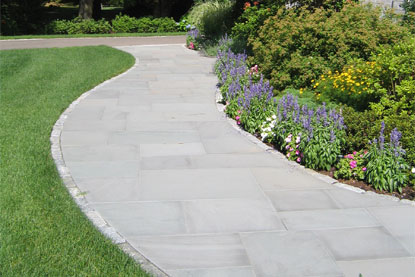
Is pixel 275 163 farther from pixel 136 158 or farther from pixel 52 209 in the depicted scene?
pixel 52 209

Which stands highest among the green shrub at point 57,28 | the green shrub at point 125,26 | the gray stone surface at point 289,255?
the gray stone surface at point 289,255

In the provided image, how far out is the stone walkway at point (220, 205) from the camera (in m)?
4.02

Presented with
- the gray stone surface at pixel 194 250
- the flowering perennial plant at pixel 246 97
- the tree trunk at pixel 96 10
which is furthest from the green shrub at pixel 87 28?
the gray stone surface at pixel 194 250

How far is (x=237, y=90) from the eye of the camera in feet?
28.0

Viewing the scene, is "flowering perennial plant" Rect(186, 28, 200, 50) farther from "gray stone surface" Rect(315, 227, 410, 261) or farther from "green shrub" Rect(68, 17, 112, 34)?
"gray stone surface" Rect(315, 227, 410, 261)

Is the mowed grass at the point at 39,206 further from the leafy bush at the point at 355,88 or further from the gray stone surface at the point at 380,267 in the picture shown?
the leafy bush at the point at 355,88

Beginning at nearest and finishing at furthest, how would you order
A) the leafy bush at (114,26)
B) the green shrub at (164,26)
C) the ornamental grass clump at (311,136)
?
the ornamental grass clump at (311,136)
the leafy bush at (114,26)
the green shrub at (164,26)

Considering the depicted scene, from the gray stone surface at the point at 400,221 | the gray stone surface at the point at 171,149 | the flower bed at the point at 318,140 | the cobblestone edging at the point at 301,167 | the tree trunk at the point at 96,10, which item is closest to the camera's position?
the gray stone surface at the point at 400,221

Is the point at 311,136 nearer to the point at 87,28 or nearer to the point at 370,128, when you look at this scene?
the point at 370,128

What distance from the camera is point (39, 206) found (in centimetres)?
474

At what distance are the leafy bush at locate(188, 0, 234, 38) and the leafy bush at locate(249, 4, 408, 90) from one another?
20.5 ft

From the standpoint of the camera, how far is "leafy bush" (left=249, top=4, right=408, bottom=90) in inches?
341

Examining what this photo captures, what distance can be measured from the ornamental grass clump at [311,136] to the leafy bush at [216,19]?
9.50 meters

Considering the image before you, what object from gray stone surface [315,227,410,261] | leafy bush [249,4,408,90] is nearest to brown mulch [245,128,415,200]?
gray stone surface [315,227,410,261]
